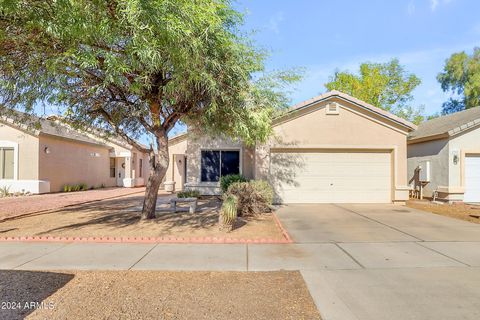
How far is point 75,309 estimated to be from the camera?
410 centimetres

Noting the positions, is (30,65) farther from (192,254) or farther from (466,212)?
(466,212)

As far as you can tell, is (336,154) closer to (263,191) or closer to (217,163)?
(263,191)

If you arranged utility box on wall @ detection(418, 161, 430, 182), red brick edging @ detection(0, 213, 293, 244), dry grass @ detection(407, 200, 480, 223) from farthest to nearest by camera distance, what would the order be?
utility box on wall @ detection(418, 161, 430, 182) → dry grass @ detection(407, 200, 480, 223) → red brick edging @ detection(0, 213, 293, 244)

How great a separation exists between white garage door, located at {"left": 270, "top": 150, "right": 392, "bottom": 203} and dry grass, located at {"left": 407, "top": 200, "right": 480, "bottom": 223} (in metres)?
1.56

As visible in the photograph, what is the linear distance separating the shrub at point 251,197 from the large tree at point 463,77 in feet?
97.5

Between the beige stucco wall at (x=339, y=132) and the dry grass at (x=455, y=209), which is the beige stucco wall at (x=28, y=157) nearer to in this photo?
the beige stucco wall at (x=339, y=132)

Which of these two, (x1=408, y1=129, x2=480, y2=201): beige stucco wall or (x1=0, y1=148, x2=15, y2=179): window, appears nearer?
(x1=408, y1=129, x2=480, y2=201): beige stucco wall

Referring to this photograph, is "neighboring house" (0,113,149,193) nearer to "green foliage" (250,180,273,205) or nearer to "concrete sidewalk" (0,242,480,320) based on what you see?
→ "green foliage" (250,180,273,205)

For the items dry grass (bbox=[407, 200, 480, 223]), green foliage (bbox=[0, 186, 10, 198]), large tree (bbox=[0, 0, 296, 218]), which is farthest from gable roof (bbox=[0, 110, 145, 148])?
dry grass (bbox=[407, 200, 480, 223])

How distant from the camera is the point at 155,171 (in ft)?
32.5

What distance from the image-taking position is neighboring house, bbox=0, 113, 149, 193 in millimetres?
17953

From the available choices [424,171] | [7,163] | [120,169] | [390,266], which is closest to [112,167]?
[120,169]

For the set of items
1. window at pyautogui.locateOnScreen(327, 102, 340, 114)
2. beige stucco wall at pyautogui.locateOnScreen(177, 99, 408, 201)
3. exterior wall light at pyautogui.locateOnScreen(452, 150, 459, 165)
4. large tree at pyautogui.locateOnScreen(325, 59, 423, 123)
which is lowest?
exterior wall light at pyautogui.locateOnScreen(452, 150, 459, 165)

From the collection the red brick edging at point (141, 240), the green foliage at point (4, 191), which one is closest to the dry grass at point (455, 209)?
the red brick edging at point (141, 240)
